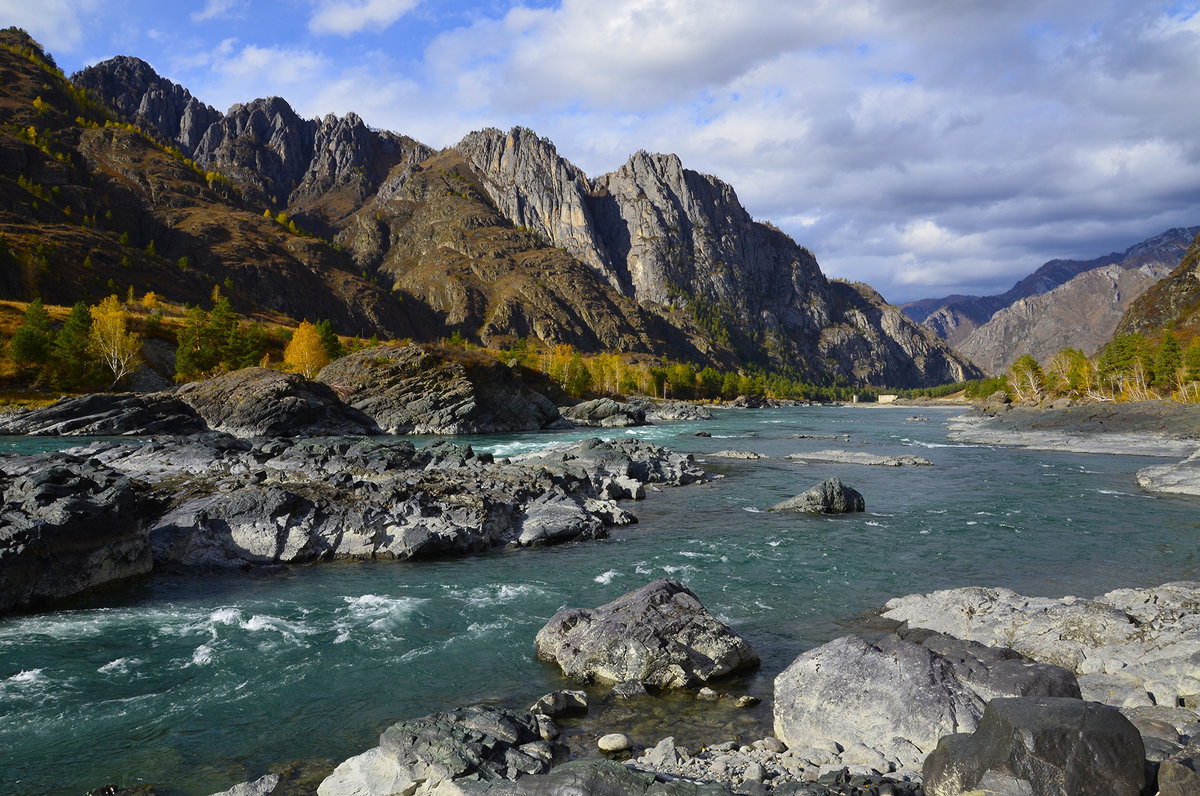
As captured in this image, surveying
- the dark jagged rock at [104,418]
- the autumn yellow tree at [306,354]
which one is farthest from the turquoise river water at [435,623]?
the autumn yellow tree at [306,354]

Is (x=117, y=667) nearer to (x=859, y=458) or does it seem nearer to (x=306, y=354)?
(x=859, y=458)

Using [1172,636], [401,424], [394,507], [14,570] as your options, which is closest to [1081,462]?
[1172,636]

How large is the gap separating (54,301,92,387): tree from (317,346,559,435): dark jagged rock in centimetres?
3200

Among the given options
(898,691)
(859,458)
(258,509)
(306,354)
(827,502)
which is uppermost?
(306,354)

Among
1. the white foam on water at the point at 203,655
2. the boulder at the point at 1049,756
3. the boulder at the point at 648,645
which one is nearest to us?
the boulder at the point at 1049,756

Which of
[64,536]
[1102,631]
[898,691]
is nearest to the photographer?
[898,691]

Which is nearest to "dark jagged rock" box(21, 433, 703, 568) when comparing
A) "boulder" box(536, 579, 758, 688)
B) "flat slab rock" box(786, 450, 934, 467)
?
"boulder" box(536, 579, 758, 688)

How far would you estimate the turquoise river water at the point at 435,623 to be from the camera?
12.2 metres

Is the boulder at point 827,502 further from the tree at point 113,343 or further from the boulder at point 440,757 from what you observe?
the tree at point 113,343

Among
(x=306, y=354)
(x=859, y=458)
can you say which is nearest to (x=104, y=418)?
(x=306, y=354)

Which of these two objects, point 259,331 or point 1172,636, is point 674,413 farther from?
point 1172,636

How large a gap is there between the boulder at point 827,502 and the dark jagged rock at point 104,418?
6951 centimetres

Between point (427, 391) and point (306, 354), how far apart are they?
36222 mm

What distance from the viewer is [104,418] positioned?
6731cm
